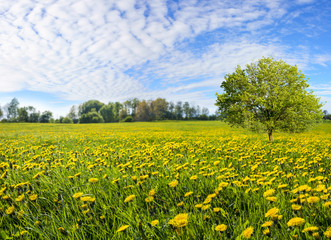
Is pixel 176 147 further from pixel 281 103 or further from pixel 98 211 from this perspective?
pixel 281 103

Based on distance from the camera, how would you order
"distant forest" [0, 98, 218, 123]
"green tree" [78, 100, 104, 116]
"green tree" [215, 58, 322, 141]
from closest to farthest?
"green tree" [215, 58, 322, 141] < "distant forest" [0, 98, 218, 123] < "green tree" [78, 100, 104, 116]

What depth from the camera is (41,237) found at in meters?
1.95

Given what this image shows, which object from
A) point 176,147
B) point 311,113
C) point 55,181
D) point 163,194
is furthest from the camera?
point 311,113

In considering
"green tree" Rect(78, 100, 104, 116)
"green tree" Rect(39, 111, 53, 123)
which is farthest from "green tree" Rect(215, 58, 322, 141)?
"green tree" Rect(78, 100, 104, 116)

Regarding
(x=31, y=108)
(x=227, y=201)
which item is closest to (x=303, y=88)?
(x=227, y=201)

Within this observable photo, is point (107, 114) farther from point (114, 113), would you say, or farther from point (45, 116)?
point (45, 116)

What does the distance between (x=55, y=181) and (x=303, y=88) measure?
45.3 ft

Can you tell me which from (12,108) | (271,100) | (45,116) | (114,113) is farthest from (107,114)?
(271,100)

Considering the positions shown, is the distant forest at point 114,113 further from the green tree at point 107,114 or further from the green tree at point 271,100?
the green tree at point 271,100

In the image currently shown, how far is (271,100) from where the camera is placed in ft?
36.9

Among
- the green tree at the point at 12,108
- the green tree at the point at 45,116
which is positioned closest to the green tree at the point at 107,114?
the green tree at the point at 45,116

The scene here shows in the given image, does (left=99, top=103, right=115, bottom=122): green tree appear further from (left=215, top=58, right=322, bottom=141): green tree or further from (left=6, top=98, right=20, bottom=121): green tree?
(left=215, top=58, right=322, bottom=141): green tree

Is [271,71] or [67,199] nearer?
[67,199]

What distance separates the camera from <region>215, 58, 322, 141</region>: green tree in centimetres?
1106
